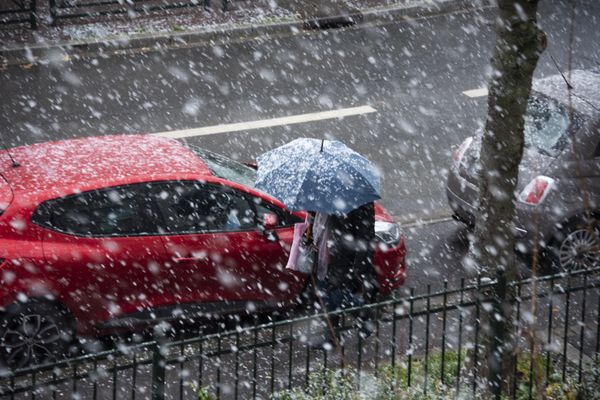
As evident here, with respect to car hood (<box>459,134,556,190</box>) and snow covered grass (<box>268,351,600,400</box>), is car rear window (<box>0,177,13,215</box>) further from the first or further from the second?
car hood (<box>459,134,556,190</box>)

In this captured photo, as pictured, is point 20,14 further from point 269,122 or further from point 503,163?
point 503,163

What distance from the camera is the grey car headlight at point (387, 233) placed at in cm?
998

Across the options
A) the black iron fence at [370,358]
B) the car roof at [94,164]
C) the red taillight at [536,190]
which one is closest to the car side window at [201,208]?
the car roof at [94,164]

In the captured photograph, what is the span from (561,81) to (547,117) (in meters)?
0.69

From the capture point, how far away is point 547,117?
11.2 meters

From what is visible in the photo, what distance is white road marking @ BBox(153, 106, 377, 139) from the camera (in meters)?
14.1

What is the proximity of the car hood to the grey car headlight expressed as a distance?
49.2 inches

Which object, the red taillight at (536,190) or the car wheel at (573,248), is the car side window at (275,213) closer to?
the red taillight at (536,190)

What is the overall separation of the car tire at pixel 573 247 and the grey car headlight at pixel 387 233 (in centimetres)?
163

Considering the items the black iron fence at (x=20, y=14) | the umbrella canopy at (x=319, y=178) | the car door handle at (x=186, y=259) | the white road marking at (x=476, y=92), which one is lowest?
the white road marking at (x=476, y=92)

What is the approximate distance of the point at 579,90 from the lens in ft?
37.5

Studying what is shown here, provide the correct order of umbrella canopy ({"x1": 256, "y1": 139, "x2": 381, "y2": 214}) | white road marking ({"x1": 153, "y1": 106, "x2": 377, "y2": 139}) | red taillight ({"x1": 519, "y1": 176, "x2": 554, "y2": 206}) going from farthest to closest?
white road marking ({"x1": 153, "y1": 106, "x2": 377, "y2": 139}) → red taillight ({"x1": 519, "y1": 176, "x2": 554, "y2": 206}) → umbrella canopy ({"x1": 256, "y1": 139, "x2": 381, "y2": 214})

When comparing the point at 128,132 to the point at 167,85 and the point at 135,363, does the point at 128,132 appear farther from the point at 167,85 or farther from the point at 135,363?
the point at 135,363

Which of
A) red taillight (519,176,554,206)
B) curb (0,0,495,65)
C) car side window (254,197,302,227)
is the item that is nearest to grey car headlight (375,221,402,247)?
car side window (254,197,302,227)
